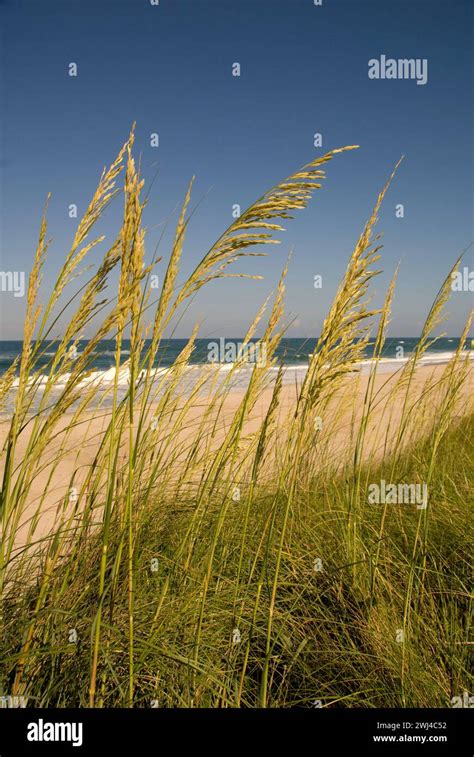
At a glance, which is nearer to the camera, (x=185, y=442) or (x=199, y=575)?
(x=199, y=575)

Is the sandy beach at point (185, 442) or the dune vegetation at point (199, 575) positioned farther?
the sandy beach at point (185, 442)

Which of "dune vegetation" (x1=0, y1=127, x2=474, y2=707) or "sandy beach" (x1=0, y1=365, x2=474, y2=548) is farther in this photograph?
"sandy beach" (x1=0, y1=365, x2=474, y2=548)

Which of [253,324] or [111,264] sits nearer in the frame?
[111,264]
